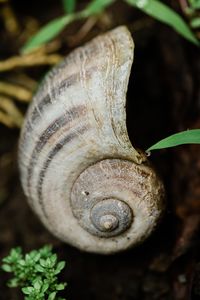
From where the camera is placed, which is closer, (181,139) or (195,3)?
(181,139)

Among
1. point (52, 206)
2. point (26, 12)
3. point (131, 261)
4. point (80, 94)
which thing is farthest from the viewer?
point (26, 12)

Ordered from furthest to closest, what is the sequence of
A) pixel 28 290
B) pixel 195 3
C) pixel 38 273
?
pixel 195 3, pixel 38 273, pixel 28 290

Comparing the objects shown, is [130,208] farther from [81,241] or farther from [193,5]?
[193,5]

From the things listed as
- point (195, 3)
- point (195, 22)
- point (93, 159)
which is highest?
point (195, 3)

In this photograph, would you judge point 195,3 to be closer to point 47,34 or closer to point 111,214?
point 47,34

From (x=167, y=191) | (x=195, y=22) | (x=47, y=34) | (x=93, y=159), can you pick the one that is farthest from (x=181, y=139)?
(x=47, y=34)

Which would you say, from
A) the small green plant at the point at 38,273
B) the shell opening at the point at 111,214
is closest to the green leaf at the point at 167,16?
the shell opening at the point at 111,214

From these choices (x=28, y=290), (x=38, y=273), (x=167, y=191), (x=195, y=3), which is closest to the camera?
(x=28, y=290)

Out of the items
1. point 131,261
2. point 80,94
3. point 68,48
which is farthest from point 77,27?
point 131,261
